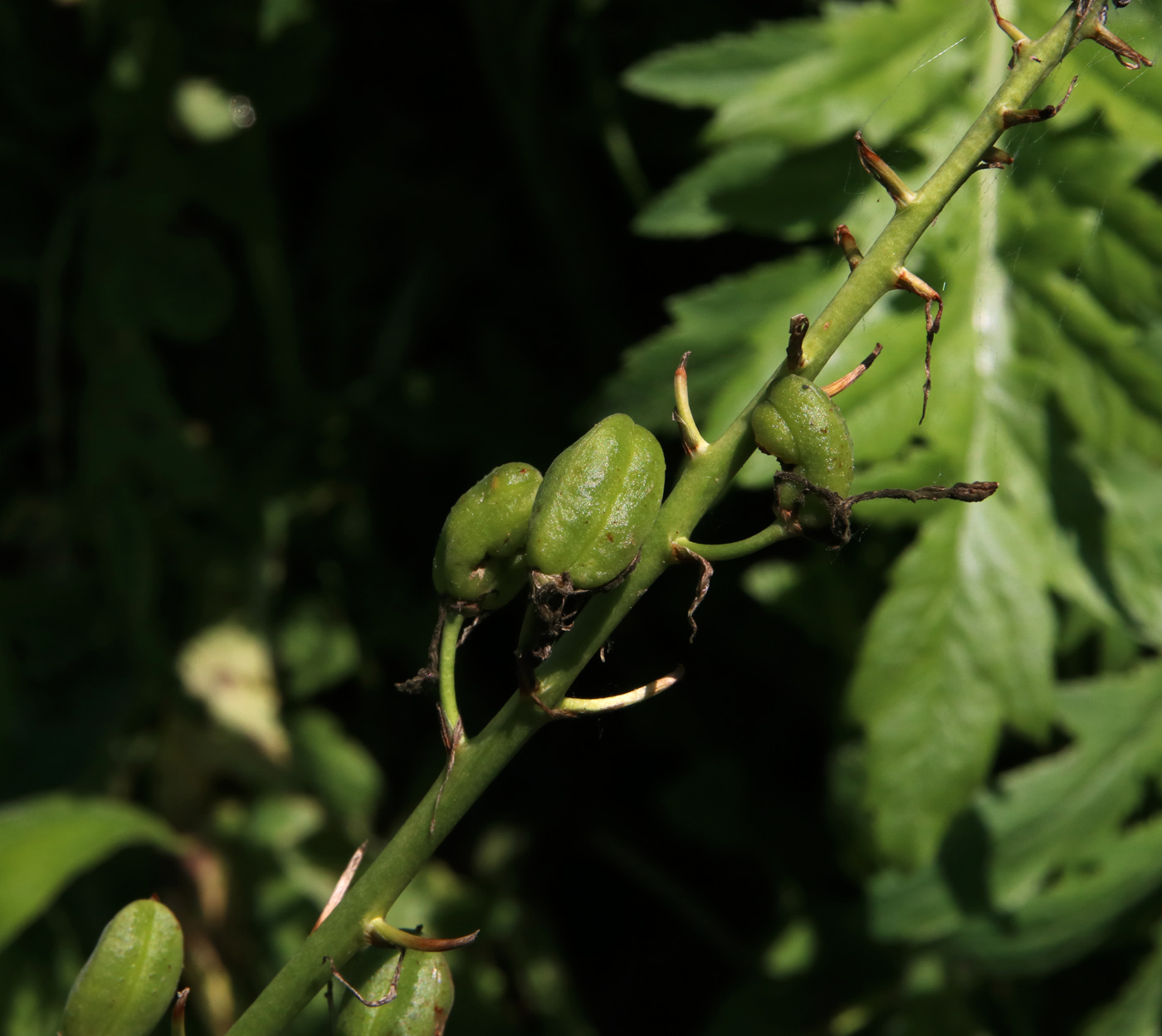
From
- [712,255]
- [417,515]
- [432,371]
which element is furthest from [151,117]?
[712,255]

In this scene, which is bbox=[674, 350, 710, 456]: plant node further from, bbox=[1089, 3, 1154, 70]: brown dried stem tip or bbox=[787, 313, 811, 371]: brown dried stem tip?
bbox=[1089, 3, 1154, 70]: brown dried stem tip

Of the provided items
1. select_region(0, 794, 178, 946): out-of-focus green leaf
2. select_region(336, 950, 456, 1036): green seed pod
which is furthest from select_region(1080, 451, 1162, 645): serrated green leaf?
select_region(0, 794, 178, 946): out-of-focus green leaf

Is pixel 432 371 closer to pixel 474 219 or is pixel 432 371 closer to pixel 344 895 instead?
pixel 474 219

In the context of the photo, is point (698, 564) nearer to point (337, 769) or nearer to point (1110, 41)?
point (1110, 41)

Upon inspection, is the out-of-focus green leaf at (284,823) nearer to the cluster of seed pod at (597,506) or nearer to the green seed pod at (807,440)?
the cluster of seed pod at (597,506)

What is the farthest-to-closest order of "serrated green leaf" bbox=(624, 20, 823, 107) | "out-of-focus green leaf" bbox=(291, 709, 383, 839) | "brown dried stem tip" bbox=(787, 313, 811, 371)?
"out-of-focus green leaf" bbox=(291, 709, 383, 839) → "serrated green leaf" bbox=(624, 20, 823, 107) → "brown dried stem tip" bbox=(787, 313, 811, 371)

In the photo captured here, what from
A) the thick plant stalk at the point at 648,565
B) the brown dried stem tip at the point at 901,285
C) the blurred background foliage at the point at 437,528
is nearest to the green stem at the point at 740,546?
the thick plant stalk at the point at 648,565

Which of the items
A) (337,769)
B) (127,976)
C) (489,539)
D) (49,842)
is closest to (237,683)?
(337,769)
